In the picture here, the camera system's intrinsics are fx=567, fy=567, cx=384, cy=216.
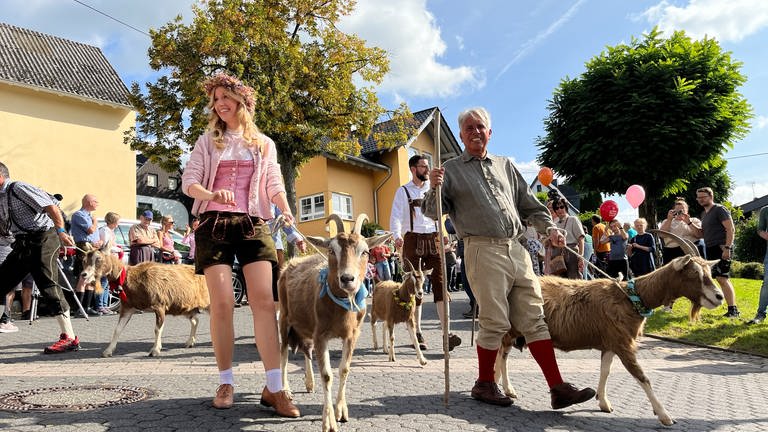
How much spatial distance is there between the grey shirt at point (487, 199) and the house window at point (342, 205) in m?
28.0

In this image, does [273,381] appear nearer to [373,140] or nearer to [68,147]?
[68,147]

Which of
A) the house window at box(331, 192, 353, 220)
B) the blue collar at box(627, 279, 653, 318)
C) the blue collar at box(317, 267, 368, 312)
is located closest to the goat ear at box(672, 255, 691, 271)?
the blue collar at box(627, 279, 653, 318)

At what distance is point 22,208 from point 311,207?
27.1 metres

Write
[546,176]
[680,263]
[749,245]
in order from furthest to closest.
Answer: [749,245] < [546,176] < [680,263]

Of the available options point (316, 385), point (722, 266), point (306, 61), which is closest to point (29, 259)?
point (316, 385)

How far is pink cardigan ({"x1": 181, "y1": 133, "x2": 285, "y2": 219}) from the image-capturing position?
4.21 meters

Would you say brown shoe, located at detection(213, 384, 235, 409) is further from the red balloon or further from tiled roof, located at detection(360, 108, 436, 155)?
tiled roof, located at detection(360, 108, 436, 155)

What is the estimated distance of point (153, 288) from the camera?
7648mm

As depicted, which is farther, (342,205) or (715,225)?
(342,205)

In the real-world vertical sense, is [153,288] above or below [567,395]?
above

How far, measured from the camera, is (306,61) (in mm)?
22594

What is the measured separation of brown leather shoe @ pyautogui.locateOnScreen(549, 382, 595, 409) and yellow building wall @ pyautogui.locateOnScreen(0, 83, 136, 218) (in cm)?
2369

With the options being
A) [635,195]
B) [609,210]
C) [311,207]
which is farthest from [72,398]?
[311,207]

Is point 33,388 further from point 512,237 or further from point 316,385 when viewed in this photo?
point 512,237
